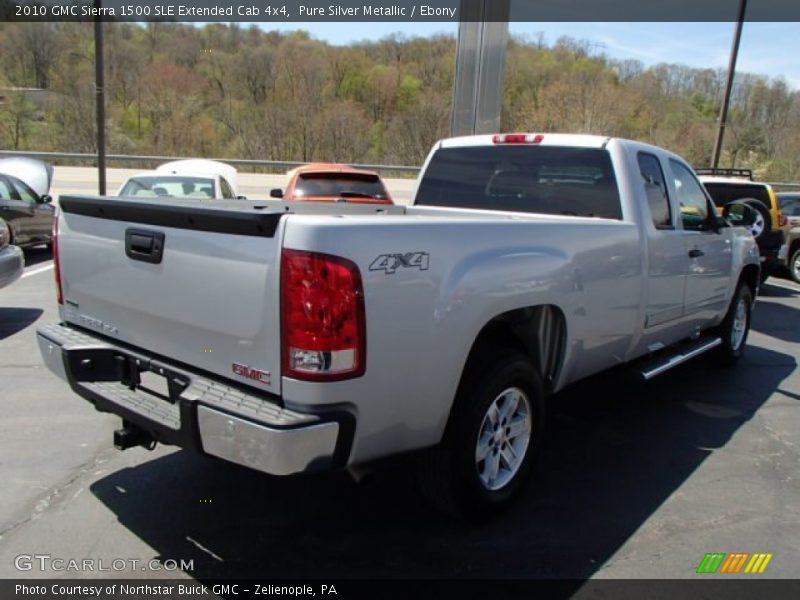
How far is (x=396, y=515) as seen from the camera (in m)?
3.35

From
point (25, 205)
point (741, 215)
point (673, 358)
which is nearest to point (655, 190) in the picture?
point (673, 358)

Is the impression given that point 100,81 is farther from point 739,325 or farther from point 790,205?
point 790,205

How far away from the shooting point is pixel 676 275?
468 cm

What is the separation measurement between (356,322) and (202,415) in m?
0.70

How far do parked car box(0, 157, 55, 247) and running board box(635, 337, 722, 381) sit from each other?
964 centimetres

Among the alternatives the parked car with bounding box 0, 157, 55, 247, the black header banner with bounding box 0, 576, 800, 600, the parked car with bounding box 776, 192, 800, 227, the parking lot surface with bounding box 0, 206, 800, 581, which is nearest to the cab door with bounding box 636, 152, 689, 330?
the parking lot surface with bounding box 0, 206, 800, 581

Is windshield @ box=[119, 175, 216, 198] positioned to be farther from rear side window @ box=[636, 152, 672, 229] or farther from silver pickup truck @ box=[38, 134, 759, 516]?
rear side window @ box=[636, 152, 672, 229]

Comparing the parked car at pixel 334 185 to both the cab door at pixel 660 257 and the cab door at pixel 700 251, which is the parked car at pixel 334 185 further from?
the cab door at pixel 660 257

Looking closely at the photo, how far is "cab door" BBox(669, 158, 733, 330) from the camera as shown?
4.95 meters

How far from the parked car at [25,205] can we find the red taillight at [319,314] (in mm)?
9578

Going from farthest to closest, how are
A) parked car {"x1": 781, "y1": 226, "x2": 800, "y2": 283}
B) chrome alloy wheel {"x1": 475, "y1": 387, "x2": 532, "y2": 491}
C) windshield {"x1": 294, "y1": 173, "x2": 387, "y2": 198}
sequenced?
parked car {"x1": 781, "y1": 226, "x2": 800, "y2": 283} < windshield {"x1": 294, "y1": 173, "x2": 387, "y2": 198} < chrome alloy wheel {"x1": 475, "y1": 387, "x2": 532, "y2": 491}

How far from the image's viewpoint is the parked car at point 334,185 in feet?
32.0

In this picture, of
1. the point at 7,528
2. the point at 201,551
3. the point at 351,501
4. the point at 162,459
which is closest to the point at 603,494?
the point at 351,501

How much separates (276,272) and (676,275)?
134 inches
